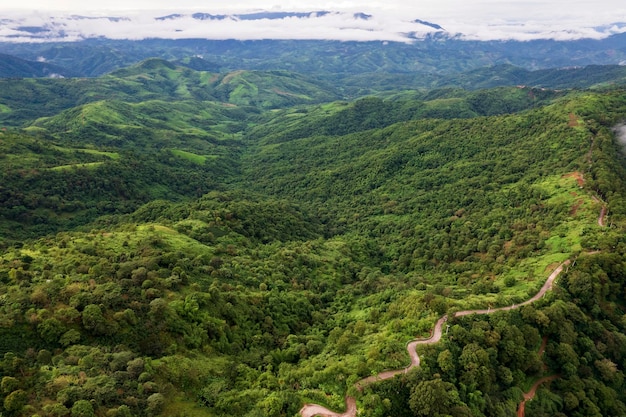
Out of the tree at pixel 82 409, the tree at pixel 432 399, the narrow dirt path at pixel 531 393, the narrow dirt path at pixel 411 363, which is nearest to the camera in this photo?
the tree at pixel 82 409

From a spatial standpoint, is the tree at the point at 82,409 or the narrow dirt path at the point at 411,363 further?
the narrow dirt path at the point at 411,363

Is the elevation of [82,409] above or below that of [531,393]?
above

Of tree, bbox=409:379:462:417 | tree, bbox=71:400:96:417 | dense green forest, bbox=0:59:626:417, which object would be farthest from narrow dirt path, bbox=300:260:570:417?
tree, bbox=71:400:96:417

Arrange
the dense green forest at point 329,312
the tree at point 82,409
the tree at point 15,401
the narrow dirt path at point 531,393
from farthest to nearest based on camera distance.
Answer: the narrow dirt path at point 531,393 < the dense green forest at point 329,312 < the tree at point 82,409 < the tree at point 15,401

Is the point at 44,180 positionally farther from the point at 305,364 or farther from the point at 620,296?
the point at 620,296

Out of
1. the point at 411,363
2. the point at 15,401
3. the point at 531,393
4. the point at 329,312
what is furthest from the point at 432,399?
the point at 15,401

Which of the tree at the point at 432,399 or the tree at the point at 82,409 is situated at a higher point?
the tree at the point at 82,409

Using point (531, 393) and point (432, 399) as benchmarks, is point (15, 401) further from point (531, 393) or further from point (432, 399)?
point (531, 393)

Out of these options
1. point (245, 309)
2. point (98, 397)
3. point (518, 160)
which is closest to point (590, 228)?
point (518, 160)

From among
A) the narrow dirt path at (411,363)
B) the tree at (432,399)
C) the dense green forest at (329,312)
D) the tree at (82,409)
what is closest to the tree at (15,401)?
the dense green forest at (329,312)

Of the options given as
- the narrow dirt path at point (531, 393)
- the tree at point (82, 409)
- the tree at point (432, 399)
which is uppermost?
the tree at point (82, 409)

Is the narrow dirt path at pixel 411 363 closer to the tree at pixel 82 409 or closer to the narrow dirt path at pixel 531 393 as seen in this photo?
the narrow dirt path at pixel 531 393
